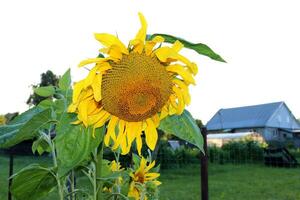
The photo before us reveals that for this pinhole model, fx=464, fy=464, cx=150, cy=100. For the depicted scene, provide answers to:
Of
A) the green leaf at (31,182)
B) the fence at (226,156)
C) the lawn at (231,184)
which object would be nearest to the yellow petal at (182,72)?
the green leaf at (31,182)

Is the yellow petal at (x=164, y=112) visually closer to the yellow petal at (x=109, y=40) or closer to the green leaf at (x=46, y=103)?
the yellow petal at (x=109, y=40)

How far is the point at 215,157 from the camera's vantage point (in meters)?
14.5

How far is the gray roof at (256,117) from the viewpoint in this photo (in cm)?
3138

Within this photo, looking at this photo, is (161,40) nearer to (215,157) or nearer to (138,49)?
(138,49)

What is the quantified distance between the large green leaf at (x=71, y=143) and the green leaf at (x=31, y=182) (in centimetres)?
23

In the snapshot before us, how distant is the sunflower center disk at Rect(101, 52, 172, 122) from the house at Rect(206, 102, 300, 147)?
30.2m

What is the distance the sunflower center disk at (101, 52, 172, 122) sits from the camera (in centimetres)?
67

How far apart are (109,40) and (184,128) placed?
176mm

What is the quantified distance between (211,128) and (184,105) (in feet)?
113

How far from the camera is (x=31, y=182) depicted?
2.91ft

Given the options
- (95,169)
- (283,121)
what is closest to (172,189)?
(95,169)

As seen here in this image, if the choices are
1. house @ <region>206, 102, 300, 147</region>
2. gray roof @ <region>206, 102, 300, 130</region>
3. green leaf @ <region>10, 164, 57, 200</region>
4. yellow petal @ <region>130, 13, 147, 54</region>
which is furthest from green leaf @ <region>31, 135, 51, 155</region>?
gray roof @ <region>206, 102, 300, 130</region>

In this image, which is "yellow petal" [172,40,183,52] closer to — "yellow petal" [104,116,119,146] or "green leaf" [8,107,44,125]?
"yellow petal" [104,116,119,146]

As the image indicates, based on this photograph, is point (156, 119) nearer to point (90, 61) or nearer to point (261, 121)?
point (90, 61)
